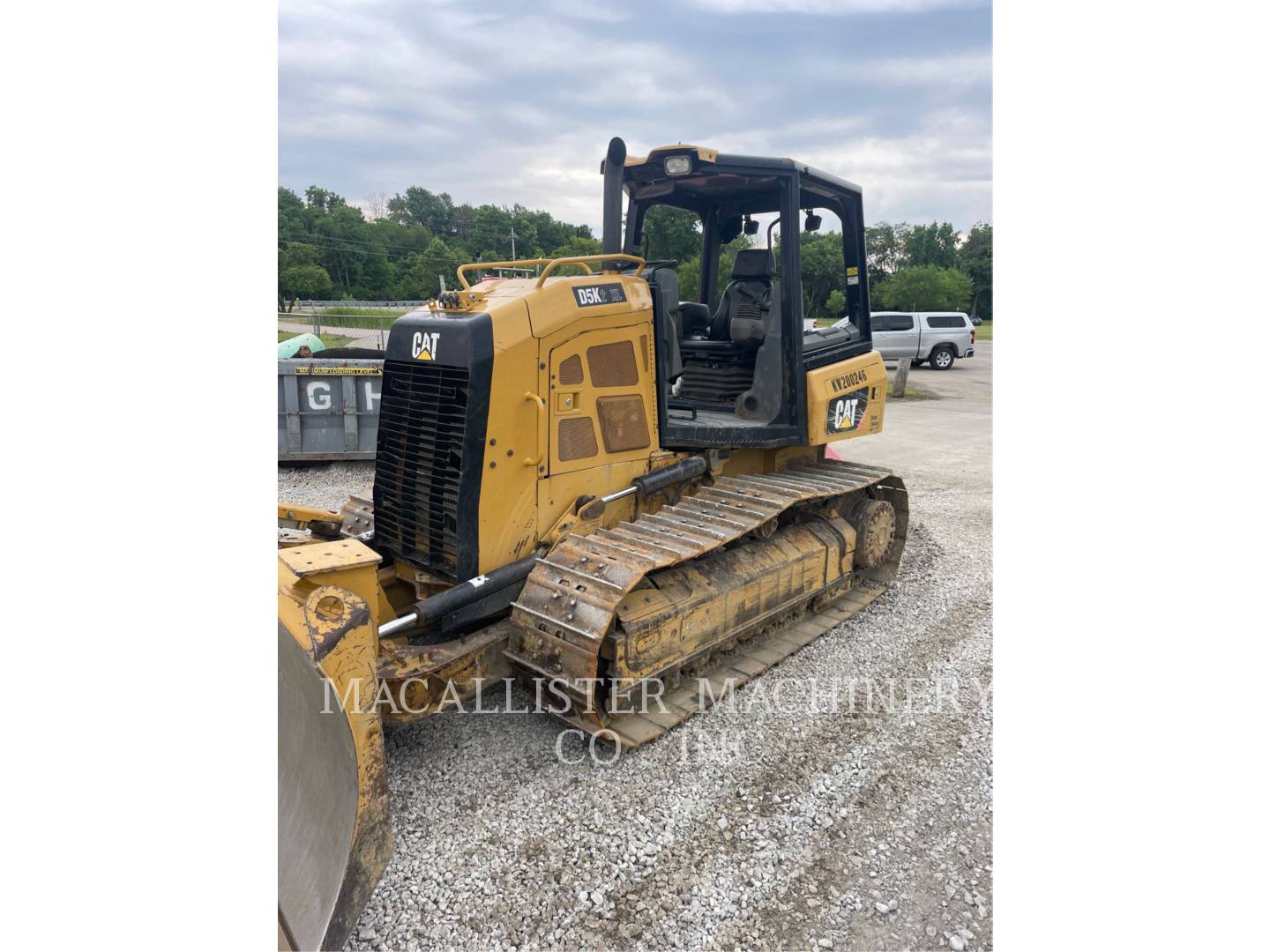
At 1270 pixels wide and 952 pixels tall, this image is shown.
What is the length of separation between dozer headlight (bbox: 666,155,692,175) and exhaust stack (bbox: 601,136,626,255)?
375mm

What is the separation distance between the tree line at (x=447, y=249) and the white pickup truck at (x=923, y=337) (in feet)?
32.2

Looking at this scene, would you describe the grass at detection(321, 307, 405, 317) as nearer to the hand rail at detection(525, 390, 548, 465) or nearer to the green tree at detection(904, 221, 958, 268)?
the hand rail at detection(525, 390, 548, 465)

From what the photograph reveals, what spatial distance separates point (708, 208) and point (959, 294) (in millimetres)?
45189

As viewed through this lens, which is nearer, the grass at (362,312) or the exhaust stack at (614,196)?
the exhaust stack at (614,196)

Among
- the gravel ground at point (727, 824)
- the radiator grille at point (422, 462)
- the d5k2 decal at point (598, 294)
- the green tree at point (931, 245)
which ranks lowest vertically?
the gravel ground at point (727, 824)

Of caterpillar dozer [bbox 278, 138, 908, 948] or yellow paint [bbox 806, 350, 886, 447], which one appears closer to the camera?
caterpillar dozer [bbox 278, 138, 908, 948]

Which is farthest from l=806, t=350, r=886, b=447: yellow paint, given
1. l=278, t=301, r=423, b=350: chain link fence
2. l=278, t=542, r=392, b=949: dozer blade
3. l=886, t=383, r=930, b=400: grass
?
l=278, t=301, r=423, b=350: chain link fence

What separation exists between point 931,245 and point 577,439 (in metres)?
59.8

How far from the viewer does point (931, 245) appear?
5753 centimetres

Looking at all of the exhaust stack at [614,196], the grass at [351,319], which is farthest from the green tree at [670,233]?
the grass at [351,319]

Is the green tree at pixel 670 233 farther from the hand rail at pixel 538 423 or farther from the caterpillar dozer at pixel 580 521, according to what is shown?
the hand rail at pixel 538 423

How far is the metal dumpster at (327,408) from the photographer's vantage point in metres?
10.2

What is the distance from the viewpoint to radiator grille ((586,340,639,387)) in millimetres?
4734

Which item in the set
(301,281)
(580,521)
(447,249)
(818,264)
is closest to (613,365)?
(580,521)
